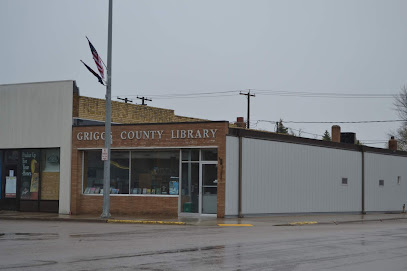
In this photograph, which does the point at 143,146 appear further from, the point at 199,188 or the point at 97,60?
the point at 97,60

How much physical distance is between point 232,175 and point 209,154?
1501 millimetres

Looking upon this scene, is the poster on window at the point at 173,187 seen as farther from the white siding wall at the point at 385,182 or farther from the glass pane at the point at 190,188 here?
the white siding wall at the point at 385,182

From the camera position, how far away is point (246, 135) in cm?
2864

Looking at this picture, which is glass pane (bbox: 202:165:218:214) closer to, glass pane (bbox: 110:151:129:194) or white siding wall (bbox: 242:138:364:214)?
white siding wall (bbox: 242:138:364:214)

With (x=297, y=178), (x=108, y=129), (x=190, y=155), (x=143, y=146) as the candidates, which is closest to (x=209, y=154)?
(x=190, y=155)

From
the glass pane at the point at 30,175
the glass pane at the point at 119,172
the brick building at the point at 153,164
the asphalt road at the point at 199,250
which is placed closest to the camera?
the asphalt road at the point at 199,250

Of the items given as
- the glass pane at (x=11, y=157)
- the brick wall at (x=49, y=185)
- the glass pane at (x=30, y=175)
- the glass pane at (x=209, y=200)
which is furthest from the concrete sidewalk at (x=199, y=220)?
the glass pane at (x=11, y=157)

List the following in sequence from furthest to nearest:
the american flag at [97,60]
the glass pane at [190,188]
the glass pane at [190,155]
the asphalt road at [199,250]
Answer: the glass pane at [190,155], the glass pane at [190,188], the american flag at [97,60], the asphalt road at [199,250]

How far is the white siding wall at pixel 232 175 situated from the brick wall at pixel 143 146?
0.88 ft

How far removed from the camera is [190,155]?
28.8 m

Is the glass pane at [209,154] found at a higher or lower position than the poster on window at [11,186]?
higher

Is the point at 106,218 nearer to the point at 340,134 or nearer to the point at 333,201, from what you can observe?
the point at 333,201

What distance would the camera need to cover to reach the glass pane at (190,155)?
94.0 feet

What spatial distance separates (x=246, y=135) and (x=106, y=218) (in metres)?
7.58
